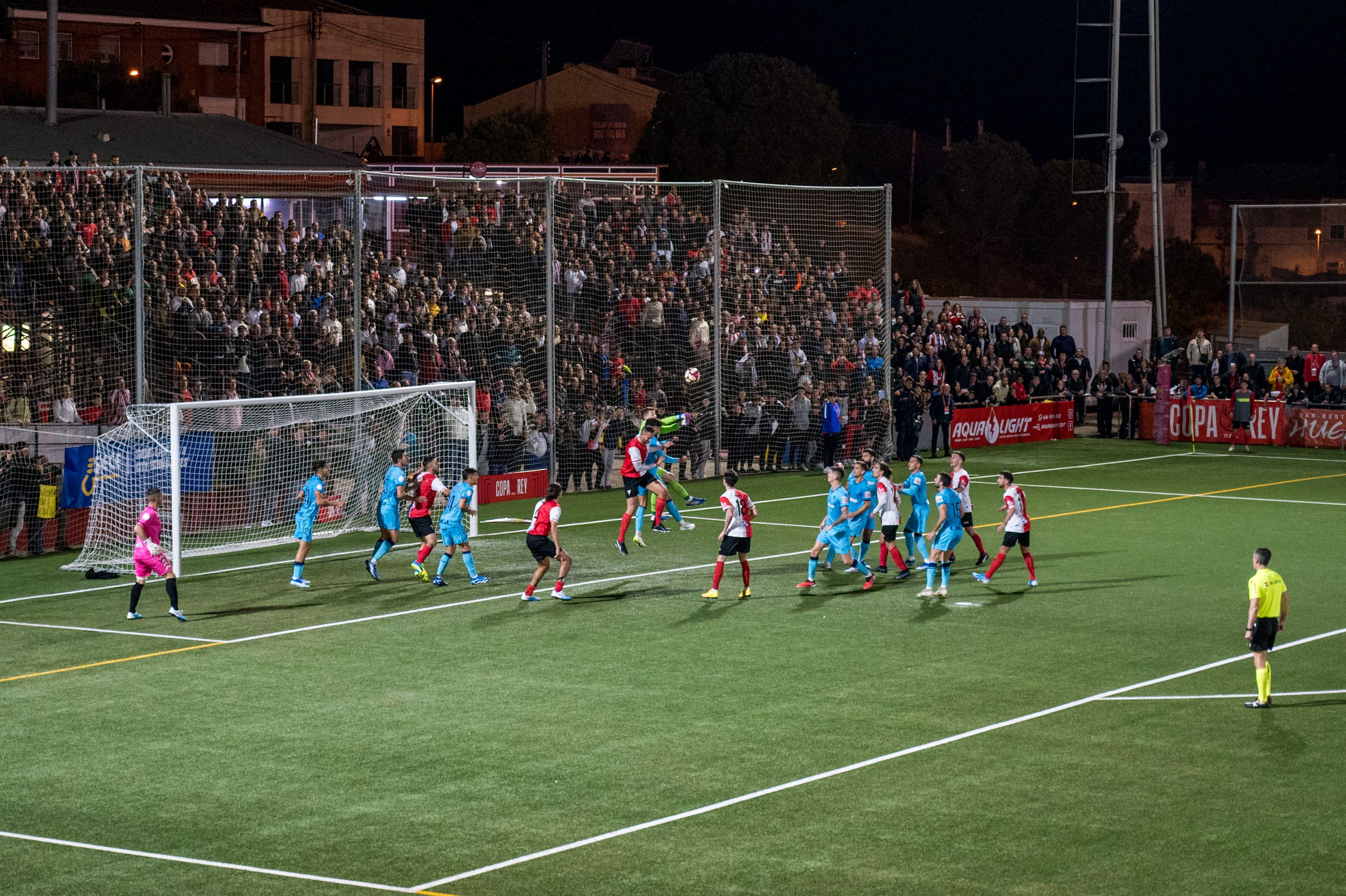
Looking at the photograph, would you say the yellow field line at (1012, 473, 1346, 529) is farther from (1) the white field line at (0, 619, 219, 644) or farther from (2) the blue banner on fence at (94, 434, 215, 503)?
(1) the white field line at (0, 619, 219, 644)

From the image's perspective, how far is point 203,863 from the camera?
1027 cm

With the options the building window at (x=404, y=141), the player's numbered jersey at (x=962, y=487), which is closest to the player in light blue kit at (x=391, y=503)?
the player's numbered jersey at (x=962, y=487)

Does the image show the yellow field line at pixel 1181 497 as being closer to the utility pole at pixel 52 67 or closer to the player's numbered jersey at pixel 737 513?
the player's numbered jersey at pixel 737 513

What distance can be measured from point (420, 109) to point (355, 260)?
59.9 meters

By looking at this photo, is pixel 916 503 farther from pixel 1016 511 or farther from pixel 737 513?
pixel 737 513

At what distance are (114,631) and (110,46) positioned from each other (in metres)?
58.8

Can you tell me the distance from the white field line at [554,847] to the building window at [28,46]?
65.8 metres

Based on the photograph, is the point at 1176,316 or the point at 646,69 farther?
the point at 646,69

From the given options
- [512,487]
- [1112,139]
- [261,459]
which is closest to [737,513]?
[261,459]

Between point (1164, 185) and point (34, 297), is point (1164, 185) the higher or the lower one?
the higher one

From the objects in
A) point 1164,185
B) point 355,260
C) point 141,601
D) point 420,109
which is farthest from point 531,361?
point 1164,185

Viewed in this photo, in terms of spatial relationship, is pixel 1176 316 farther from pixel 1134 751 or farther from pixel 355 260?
pixel 1134 751

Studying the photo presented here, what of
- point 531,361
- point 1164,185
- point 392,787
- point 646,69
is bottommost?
point 392,787

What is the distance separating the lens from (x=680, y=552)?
2406 cm
